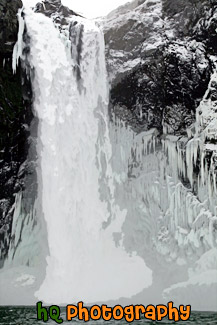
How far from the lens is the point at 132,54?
49.5ft

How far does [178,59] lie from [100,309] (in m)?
7.67

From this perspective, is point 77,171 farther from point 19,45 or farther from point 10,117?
point 19,45

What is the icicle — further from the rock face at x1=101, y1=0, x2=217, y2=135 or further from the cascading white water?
the rock face at x1=101, y1=0, x2=217, y2=135

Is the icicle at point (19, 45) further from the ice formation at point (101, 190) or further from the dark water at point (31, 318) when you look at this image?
the dark water at point (31, 318)

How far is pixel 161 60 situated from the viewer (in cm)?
1482

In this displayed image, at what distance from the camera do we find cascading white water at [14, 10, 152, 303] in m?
13.8

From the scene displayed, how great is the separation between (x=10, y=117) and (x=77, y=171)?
2608mm

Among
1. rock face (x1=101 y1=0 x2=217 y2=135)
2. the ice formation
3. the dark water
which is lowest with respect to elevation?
the dark water

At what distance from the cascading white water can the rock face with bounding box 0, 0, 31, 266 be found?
0.46m

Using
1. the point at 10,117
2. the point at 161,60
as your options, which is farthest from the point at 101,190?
the point at 161,60

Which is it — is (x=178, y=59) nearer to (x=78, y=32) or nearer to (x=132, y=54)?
(x=132, y=54)

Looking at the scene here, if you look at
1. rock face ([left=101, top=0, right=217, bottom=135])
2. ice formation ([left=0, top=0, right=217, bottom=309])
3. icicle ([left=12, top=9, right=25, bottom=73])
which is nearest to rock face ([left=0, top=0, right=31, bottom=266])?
icicle ([left=12, top=9, right=25, bottom=73])

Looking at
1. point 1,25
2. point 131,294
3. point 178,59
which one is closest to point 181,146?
point 178,59

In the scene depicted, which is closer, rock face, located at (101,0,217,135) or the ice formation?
the ice formation
